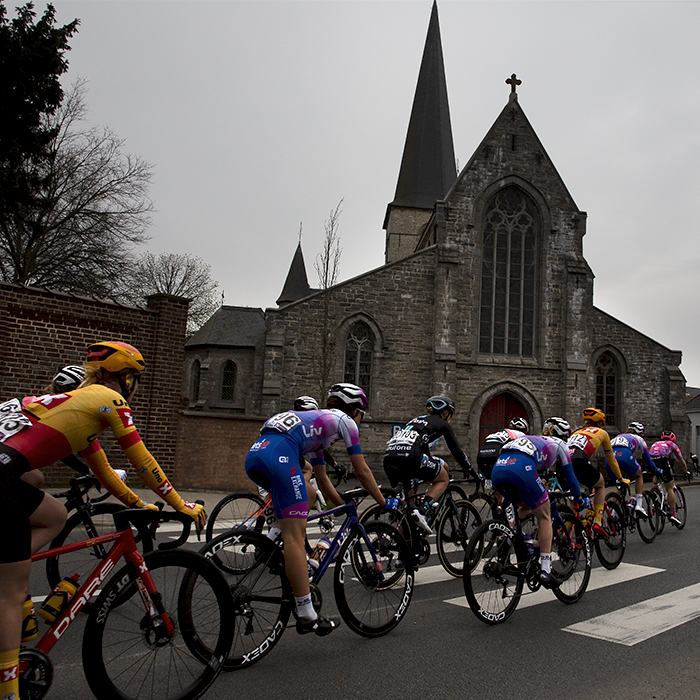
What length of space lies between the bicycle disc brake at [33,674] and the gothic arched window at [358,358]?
820 inches

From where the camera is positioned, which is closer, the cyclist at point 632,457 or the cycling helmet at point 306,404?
the cycling helmet at point 306,404

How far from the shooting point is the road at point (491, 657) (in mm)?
3686

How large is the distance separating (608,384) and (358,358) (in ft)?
35.8

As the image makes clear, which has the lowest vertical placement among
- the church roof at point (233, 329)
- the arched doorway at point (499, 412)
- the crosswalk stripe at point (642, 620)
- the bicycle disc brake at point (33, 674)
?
the crosswalk stripe at point (642, 620)

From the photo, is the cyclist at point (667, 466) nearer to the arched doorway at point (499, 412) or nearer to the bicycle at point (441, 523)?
the bicycle at point (441, 523)

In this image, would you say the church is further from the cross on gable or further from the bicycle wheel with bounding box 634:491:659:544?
the bicycle wheel with bounding box 634:491:659:544

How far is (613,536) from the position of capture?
7441mm

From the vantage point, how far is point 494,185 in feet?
84.4

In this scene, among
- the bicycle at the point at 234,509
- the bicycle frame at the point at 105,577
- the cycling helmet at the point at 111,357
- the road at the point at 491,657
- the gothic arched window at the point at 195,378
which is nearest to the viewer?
the bicycle frame at the point at 105,577

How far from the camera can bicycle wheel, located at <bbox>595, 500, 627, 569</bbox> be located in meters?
7.36

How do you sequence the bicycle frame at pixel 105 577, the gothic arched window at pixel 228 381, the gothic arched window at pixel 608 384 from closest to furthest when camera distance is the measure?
the bicycle frame at pixel 105 577 → the gothic arched window at pixel 608 384 → the gothic arched window at pixel 228 381

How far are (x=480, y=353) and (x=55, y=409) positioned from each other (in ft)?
74.7

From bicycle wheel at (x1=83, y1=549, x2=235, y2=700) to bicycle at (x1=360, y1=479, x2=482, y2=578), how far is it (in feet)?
9.04

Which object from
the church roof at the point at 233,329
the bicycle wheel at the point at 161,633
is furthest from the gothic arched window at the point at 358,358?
the bicycle wheel at the point at 161,633
